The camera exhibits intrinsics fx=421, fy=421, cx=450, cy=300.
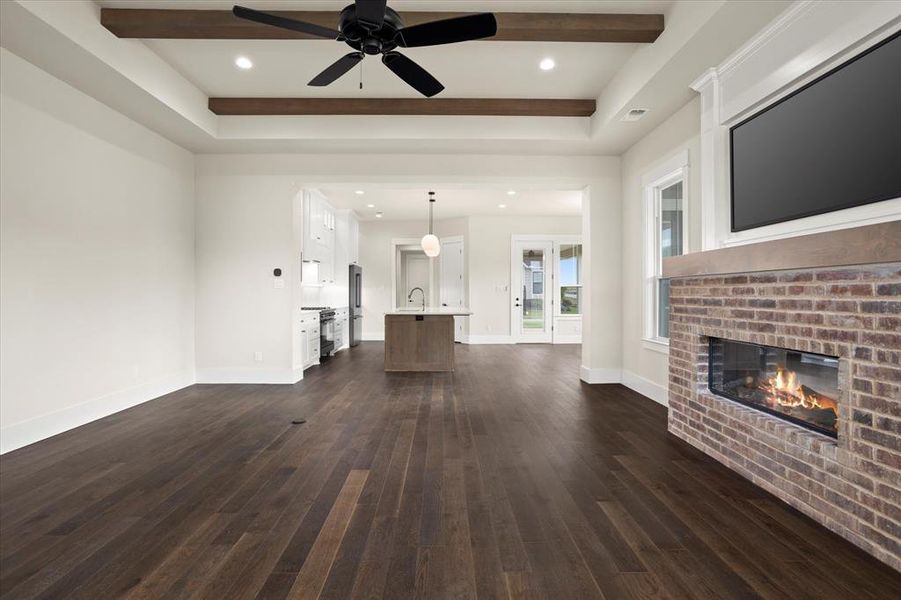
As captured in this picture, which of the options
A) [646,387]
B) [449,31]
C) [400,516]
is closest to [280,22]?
[449,31]

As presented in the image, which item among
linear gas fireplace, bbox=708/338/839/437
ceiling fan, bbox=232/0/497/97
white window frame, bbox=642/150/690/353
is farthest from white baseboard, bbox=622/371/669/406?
ceiling fan, bbox=232/0/497/97

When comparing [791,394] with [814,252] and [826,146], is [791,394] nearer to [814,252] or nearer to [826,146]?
[814,252]

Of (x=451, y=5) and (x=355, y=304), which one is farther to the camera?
(x=355, y=304)

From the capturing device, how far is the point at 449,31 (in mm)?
2357

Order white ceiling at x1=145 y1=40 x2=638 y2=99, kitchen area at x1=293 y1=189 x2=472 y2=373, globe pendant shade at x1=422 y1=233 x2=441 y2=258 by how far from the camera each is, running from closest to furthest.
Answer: white ceiling at x1=145 y1=40 x2=638 y2=99, kitchen area at x1=293 y1=189 x2=472 y2=373, globe pendant shade at x1=422 y1=233 x2=441 y2=258

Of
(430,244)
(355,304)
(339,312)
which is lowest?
(339,312)

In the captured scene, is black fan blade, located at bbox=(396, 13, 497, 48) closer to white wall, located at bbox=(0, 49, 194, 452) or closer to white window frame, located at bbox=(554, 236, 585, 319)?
white wall, located at bbox=(0, 49, 194, 452)

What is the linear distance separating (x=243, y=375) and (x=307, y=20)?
402 centimetres

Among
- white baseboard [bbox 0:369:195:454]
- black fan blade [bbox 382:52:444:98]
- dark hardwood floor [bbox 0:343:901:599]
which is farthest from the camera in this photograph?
white baseboard [bbox 0:369:195:454]

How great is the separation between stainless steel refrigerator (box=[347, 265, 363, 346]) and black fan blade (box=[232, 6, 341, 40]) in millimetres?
6408

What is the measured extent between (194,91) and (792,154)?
17.0 ft

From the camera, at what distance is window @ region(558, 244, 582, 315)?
9594 millimetres

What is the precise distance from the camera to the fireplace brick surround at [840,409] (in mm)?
1787

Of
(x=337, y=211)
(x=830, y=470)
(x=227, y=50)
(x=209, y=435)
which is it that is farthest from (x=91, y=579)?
(x=337, y=211)
